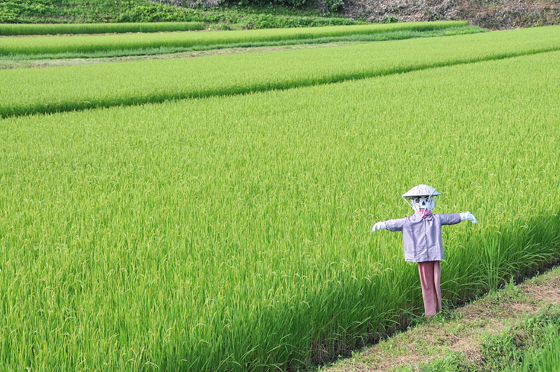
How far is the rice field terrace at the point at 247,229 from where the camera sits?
234 centimetres

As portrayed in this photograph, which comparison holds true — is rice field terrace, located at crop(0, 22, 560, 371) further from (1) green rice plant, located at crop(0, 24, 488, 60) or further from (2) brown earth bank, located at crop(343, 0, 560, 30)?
(2) brown earth bank, located at crop(343, 0, 560, 30)

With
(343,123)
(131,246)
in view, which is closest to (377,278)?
(131,246)

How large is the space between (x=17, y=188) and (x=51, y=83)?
9567 mm

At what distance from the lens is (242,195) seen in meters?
4.18

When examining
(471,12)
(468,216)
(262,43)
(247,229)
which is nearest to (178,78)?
(247,229)

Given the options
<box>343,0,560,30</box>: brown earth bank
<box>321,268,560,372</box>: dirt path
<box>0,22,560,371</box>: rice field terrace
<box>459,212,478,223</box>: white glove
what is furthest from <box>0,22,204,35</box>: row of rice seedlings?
<box>459,212,478,223</box>: white glove

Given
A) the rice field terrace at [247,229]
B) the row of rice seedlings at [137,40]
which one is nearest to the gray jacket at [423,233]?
the rice field terrace at [247,229]

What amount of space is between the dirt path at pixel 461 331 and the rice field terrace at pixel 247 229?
0.16m

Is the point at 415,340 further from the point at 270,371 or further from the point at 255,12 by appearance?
the point at 255,12

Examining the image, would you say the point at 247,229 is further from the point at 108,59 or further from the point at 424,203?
the point at 108,59

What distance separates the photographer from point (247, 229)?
3.32 m

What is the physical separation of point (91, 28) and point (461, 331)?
34.0 meters

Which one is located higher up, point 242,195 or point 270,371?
point 242,195

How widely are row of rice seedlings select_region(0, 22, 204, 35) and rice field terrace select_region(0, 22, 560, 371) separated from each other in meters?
25.9
